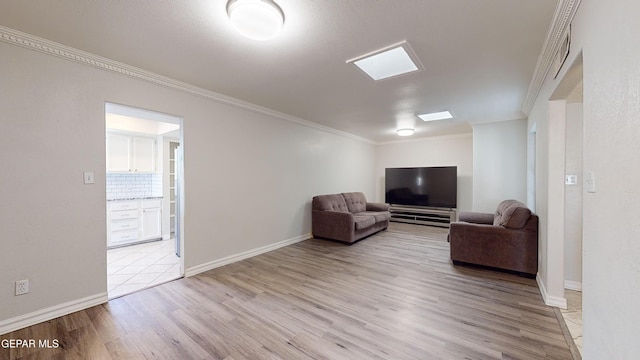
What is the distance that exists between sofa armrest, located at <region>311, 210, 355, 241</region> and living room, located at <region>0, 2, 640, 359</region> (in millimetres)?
237

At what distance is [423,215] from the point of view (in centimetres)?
652

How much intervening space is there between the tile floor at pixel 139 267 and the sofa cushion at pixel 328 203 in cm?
263

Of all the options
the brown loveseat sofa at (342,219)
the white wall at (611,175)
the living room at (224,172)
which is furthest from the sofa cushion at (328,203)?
the white wall at (611,175)

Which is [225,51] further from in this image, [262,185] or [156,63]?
[262,185]

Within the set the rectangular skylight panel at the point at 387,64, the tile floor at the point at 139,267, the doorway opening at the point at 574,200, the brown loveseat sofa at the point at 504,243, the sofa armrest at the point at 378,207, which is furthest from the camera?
the sofa armrest at the point at 378,207

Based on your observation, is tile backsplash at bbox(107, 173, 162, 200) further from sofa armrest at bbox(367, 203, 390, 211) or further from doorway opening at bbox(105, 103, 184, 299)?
sofa armrest at bbox(367, 203, 390, 211)

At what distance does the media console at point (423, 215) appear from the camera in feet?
20.5

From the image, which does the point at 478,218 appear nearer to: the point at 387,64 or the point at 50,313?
the point at 387,64

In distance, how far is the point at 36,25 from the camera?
1.90 metres

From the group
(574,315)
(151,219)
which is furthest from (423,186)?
(151,219)

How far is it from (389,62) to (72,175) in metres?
3.39

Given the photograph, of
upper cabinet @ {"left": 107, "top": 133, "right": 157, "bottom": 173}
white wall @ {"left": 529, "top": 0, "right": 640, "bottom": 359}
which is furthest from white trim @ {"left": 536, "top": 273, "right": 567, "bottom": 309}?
upper cabinet @ {"left": 107, "top": 133, "right": 157, "bottom": 173}

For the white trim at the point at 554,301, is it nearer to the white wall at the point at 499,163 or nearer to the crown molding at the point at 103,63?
the white wall at the point at 499,163

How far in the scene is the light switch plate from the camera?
2387mm
